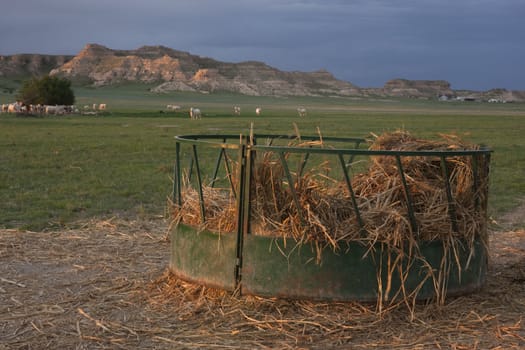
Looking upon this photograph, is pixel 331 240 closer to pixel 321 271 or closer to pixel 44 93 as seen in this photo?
pixel 321 271

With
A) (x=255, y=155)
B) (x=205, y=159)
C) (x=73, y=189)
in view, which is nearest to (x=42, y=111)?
(x=205, y=159)

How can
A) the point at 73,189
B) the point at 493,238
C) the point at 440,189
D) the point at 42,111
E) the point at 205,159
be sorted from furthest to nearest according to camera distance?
the point at 42,111
the point at 205,159
the point at 73,189
the point at 493,238
the point at 440,189

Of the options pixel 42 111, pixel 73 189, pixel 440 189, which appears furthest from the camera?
pixel 42 111

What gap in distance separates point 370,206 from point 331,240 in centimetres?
71

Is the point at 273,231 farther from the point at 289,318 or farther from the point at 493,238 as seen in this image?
the point at 493,238

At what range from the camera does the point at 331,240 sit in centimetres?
595

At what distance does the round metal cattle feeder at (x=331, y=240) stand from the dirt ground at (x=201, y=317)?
161 millimetres

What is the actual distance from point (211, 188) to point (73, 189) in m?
7.90

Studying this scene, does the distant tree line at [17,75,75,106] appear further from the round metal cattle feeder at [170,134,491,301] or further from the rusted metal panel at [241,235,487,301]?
the rusted metal panel at [241,235,487,301]

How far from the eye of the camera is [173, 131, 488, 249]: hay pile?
6.12 metres

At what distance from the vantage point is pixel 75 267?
7816 mm

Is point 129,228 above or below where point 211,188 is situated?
below

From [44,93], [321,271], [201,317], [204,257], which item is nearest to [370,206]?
[321,271]

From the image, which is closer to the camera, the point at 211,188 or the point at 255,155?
the point at 255,155
